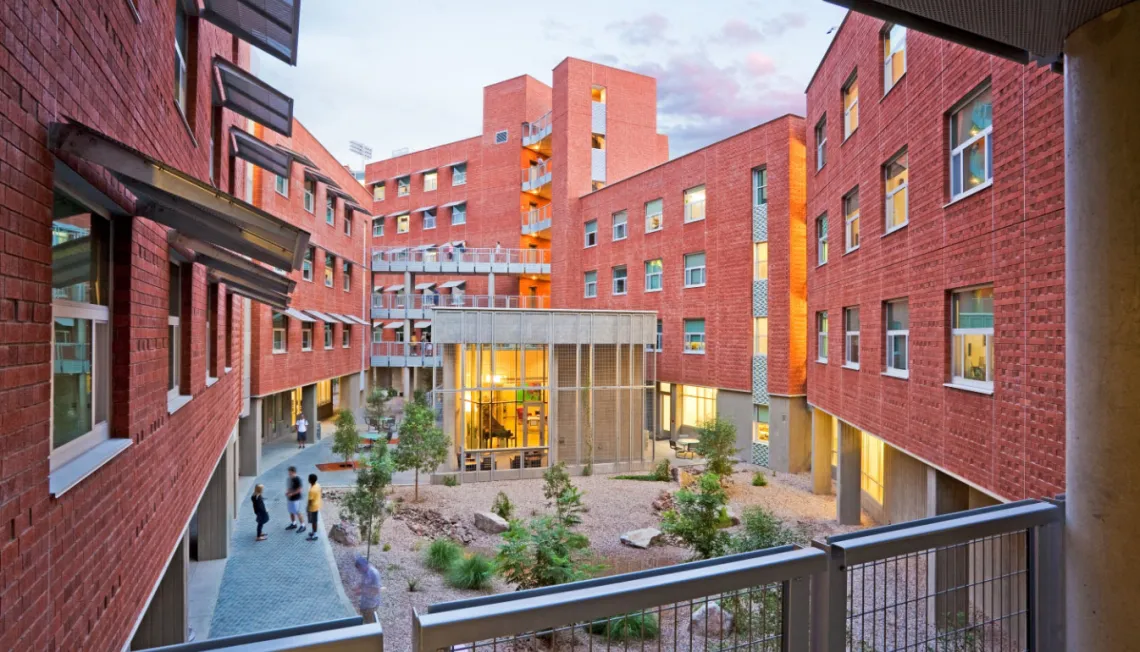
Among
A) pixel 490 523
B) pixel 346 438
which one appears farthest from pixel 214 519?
pixel 346 438

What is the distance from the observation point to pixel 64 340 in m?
3.50

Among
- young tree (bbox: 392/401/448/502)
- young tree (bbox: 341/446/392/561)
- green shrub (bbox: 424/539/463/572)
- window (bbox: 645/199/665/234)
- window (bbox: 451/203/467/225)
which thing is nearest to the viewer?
green shrub (bbox: 424/539/463/572)

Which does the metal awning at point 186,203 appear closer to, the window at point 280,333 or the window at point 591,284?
the window at point 280,333

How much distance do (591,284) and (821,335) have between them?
51.6 ft

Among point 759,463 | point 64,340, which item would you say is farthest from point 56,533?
point 759,463

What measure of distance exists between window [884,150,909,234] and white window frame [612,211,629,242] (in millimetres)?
18023

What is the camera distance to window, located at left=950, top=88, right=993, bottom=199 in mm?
8539

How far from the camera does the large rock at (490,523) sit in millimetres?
15195

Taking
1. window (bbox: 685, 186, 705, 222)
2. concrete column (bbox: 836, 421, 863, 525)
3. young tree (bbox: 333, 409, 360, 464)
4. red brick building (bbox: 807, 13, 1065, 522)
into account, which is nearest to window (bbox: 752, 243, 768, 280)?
window (bbox: 685, 186, 705, 222)

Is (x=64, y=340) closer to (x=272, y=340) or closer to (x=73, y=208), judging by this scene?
(x=73, y=208)

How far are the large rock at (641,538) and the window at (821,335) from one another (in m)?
7.44

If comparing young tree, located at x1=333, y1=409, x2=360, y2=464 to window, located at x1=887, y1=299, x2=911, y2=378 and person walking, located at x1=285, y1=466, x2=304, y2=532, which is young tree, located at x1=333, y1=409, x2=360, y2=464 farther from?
window, located at x1=887, y1=299, x2=911, y2=378

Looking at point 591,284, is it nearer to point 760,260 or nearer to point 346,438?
point 760,260

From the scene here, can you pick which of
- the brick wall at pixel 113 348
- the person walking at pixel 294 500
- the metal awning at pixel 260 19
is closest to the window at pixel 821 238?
the metal awning at pixel 260 19
